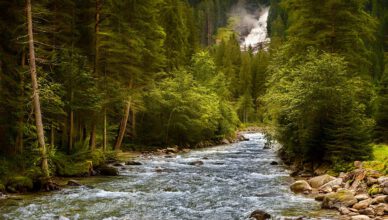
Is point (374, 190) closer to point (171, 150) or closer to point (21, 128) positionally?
point (21, 128)

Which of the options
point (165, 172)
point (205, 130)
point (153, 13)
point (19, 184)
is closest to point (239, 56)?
point (205, 130)

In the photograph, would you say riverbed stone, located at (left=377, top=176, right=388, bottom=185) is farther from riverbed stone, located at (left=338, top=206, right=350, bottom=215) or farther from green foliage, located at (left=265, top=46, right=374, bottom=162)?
green foliage, located at (left=265, top=46, right=374, bottom=162)

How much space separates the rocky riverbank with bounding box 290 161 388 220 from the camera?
12.8 metres

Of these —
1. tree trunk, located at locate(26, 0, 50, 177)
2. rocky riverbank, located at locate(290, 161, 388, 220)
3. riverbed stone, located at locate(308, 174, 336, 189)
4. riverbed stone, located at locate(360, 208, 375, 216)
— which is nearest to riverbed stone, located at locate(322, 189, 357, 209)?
rocky riverbank, located at locate(290, 161, 388, 220)

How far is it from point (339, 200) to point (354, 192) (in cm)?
127

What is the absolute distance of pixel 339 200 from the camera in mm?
14273

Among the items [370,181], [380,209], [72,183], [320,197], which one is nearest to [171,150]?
[72,183]

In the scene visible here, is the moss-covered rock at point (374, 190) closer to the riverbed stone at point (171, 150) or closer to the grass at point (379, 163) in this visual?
the grass at point (379, 163)

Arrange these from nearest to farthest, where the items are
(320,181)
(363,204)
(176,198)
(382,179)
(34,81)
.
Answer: (363,204)
(382,179)
(176,198)
(34,81)
(320,181)

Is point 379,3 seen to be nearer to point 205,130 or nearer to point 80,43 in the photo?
point 205,130

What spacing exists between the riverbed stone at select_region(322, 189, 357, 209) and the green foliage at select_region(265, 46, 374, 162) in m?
5.74

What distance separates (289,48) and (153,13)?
1051 centimetres

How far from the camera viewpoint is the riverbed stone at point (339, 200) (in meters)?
14.0

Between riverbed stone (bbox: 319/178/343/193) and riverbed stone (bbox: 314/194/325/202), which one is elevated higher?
riverbed stone (bbox: 319/178/343/193)
